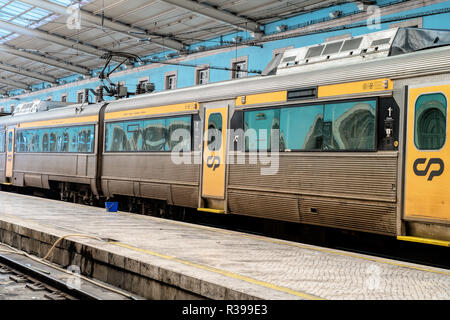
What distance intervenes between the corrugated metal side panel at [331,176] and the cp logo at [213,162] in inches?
32.4

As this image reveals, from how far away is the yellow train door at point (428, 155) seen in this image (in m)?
7.89

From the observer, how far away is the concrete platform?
5.50 metres

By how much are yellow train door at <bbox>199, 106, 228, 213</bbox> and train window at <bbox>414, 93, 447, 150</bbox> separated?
14.8ft

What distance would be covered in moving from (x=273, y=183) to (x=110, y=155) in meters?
7.07

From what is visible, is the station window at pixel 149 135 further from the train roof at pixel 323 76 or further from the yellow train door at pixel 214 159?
the yellow train door at pixel 214 159

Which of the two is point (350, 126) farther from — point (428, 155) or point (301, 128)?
point (428, 155)

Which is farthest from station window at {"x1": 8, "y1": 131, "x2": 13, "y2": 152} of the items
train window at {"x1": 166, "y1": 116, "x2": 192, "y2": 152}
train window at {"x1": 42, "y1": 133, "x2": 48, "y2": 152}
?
train window at {"x1": 166, "y1": 116, "x2": 192, "y2": 152}

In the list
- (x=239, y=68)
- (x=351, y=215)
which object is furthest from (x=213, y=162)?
(x=239, y=68)

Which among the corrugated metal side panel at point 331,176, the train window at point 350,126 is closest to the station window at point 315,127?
the train window at point 350,126

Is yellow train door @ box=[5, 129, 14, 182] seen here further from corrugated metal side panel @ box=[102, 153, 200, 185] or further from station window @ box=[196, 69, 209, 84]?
station window @ box=[196, 69, 209, 84]

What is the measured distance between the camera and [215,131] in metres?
12.1

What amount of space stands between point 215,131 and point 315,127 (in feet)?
9.61

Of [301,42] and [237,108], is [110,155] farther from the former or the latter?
[301,42]

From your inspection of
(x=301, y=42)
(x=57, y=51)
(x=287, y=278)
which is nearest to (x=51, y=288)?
(x=287, y=278)
